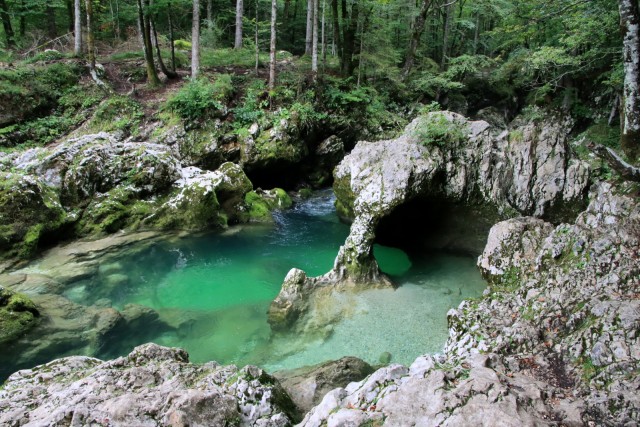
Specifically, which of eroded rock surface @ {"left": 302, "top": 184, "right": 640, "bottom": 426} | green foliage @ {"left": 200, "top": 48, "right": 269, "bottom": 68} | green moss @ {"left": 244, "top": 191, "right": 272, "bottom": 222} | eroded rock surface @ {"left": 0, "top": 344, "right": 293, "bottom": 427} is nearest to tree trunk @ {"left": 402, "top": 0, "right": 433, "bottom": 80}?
green foliage @ {"left": 200, "top": 48, "right": 269, "bottom": 68}

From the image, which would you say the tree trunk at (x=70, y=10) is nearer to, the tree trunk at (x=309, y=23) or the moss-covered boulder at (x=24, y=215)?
the tree trunk at (x=309, y=23)

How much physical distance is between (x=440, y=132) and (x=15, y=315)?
11962 mm

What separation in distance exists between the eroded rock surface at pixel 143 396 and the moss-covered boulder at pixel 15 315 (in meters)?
3.72

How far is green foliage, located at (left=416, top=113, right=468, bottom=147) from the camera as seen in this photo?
1184 centimetres

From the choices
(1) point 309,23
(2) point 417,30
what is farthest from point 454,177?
(1) point 309,23

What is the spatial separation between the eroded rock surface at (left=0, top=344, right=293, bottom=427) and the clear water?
10.4ft

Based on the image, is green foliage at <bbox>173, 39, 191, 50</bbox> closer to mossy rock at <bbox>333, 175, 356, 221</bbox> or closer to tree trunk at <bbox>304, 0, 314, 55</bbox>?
tree trunk at <bbox>304, 0, 314, 55</bbox>

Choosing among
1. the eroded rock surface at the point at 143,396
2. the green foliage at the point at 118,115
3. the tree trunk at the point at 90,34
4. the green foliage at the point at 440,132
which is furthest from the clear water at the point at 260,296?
the tree trunk at the point at 90,34

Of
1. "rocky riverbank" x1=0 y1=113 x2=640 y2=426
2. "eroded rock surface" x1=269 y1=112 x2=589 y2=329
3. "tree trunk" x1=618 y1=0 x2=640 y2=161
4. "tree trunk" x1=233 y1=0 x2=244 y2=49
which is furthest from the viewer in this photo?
"tree trunk" x1=233 y1=0 x2=244 y2=49

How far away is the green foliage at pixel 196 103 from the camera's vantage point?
1872 cm

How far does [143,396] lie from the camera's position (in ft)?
13.6

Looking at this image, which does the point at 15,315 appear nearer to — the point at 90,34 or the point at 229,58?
the point at 90,34

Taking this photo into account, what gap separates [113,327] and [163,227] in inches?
247

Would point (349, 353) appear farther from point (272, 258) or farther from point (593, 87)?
Answer: point (593, 87)
